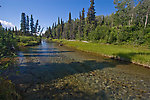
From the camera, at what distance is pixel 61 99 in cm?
512

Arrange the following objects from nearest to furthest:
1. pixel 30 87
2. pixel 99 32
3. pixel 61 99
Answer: pixel 61 99 → pixel 30 87 → pixel 99 32

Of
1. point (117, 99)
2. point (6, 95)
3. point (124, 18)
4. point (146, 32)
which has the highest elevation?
point (124, 18)

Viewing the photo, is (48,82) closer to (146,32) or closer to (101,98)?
(101,98)

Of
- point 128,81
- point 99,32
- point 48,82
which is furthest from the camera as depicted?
point 99,32

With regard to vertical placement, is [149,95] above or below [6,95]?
below

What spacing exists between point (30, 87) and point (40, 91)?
43.1 inches

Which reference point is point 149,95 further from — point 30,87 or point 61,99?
point 30,87

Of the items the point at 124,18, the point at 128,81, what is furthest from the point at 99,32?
the point at 128,81

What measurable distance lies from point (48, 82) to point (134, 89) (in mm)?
7602

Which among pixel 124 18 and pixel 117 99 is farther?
pixel 124 18

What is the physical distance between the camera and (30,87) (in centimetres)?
615

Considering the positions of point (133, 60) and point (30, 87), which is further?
point (133, 60)

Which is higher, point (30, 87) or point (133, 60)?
point (133, 60)

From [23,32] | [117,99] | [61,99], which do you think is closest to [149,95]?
[117,99]
